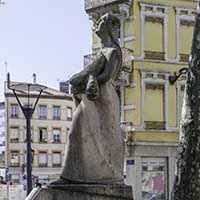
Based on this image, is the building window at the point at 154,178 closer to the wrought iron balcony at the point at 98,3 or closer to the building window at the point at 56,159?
the wrought iron balcony at the point at 98,3

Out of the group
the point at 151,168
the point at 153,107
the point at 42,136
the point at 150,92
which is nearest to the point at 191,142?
the point at 151,168

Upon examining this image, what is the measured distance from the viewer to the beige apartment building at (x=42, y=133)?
7794 cm

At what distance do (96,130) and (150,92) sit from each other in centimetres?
2758

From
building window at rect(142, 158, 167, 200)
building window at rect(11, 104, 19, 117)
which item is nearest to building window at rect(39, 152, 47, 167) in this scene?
building window at rect(11, 104, 19, 117)

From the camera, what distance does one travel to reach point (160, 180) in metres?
34.7

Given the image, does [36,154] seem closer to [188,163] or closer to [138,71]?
[138,71]

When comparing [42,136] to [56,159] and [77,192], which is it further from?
[77,192]

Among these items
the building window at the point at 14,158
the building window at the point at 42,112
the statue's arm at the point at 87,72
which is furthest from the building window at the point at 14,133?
the statue's arm at the point at 87,72

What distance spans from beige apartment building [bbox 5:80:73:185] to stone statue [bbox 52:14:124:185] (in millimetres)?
67950

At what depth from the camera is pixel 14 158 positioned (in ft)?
255

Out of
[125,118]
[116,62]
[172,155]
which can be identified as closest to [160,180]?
[172,155]

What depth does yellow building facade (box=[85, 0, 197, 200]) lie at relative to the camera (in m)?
34.1

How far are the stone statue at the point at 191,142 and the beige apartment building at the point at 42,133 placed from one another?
6552 centimetres

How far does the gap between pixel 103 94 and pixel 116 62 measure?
1.41ft
